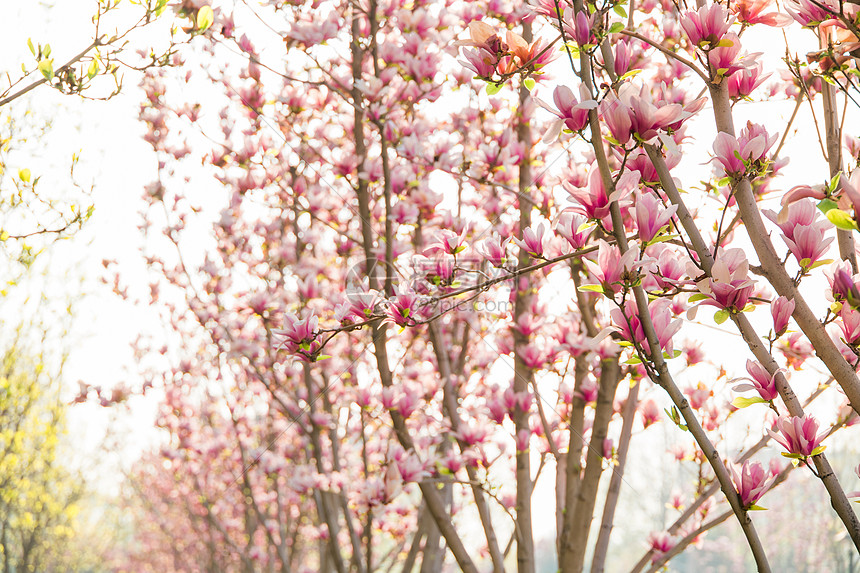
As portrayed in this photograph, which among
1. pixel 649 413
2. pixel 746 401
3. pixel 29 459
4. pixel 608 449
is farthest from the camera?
pixel 29 459

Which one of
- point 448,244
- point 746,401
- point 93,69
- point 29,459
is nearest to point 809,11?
point 746,401

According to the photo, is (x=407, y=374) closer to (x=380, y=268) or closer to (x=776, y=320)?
(x=380, y=268)

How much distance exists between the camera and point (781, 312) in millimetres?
1118

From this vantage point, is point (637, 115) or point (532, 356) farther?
point (532, 356)

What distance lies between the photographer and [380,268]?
2.65 metres

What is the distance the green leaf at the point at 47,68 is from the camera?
5.73 feet

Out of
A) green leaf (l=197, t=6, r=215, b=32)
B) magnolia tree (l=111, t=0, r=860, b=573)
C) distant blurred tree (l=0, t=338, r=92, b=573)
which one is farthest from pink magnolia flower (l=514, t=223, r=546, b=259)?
distant blurred tree (l=0, t=338, r=92, b=573)

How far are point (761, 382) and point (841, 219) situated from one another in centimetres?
43

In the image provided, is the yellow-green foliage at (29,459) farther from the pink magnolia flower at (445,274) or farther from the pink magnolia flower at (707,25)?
the pink magnolia flower at (707,25)

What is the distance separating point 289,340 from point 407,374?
1985 mm

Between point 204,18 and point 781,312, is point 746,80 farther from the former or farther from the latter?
point 204,18

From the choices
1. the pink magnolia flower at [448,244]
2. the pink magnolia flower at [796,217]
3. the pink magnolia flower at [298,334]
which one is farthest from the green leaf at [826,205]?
the pink magnolia flower at [298,334]

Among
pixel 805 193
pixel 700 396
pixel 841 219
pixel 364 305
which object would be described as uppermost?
pixel 700 396

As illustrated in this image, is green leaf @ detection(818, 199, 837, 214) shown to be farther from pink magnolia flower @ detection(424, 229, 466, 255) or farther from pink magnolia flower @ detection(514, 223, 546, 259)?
pink magnolia flower @ detection(424, 229, 466, 255)
